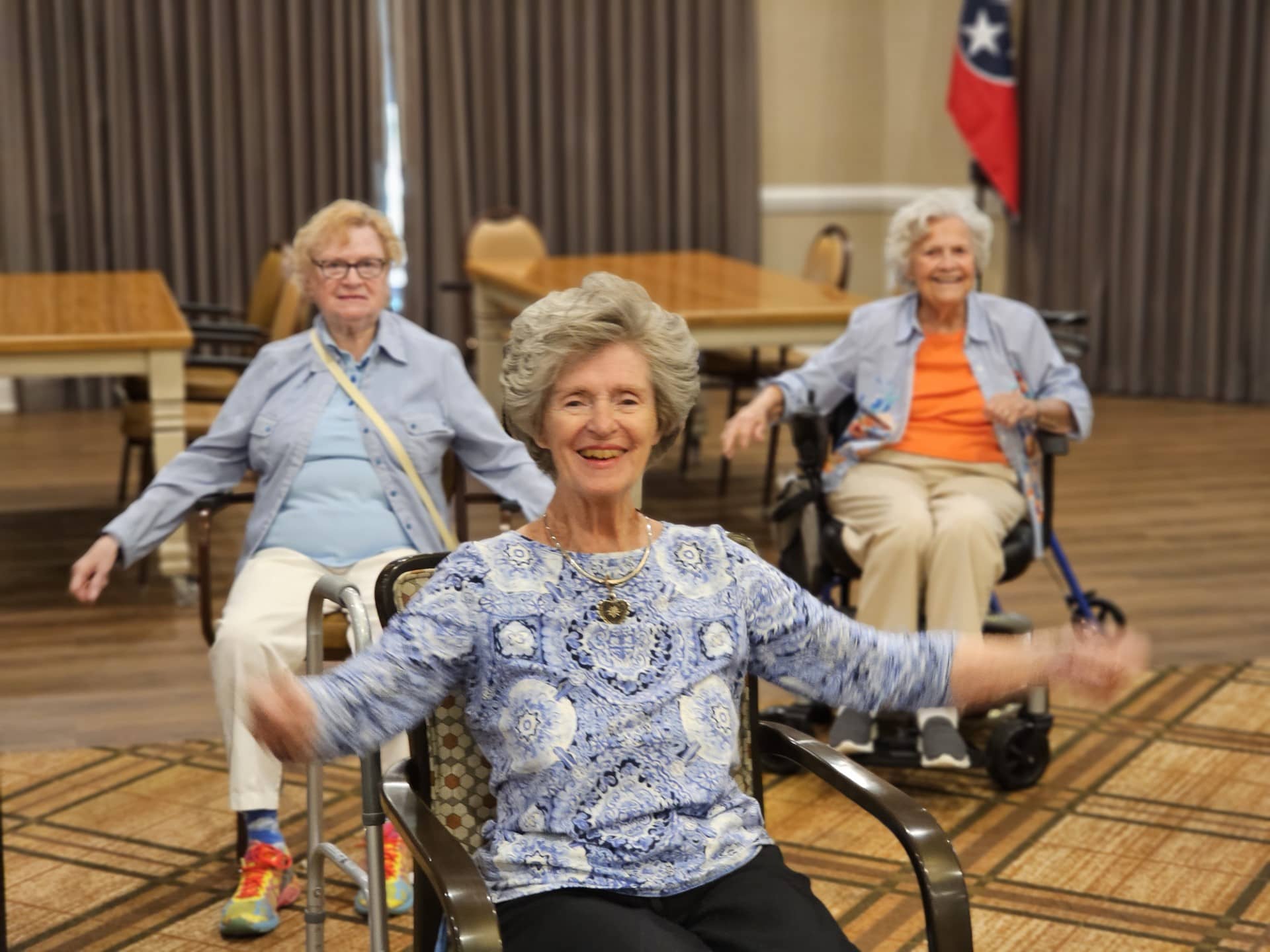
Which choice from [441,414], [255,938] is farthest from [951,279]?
[255,938]

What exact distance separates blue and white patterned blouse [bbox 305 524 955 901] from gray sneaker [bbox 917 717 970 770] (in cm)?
146

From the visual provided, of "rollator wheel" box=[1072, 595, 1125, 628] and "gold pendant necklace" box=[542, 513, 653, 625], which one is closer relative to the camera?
"gold pendant necklace" box=[542, 513, 653, 625]

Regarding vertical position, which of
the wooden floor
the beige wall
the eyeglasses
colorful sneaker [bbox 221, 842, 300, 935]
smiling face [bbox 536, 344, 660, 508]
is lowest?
the wooden floor

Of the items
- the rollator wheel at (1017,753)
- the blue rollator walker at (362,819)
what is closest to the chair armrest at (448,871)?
the blue rollator walker at (362,819)

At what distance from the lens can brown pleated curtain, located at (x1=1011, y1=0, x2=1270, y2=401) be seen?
763 centimetres

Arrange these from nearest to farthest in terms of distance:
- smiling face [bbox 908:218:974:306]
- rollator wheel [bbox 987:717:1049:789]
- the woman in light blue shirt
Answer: the woman in light blue shirt
rollator wheel [bbox 987:717:1049:789]
smiling face [bbox 908:218:974:306]

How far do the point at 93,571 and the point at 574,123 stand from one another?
6195 millimetres

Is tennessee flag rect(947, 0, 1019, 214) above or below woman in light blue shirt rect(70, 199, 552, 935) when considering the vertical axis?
above

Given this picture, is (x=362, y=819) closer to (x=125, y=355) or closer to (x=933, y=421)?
(x=933, y=421)

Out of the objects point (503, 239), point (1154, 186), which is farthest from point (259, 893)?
point (1154, 186)

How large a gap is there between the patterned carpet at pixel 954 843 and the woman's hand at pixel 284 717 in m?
1.07

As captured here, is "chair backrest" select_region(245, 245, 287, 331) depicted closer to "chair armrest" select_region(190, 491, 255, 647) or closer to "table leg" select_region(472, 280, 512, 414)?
"table leg" select_region(472, 280, 512, 414)

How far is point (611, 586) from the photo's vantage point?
1879 millimetres

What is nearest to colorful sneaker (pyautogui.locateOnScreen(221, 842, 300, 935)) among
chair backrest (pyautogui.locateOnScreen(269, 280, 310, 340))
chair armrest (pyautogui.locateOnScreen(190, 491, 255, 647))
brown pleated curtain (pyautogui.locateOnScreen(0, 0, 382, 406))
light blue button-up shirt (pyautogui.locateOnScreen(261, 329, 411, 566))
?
chair armrest (pyautogui.locateOnScreen(190, 491, 255, 647))
